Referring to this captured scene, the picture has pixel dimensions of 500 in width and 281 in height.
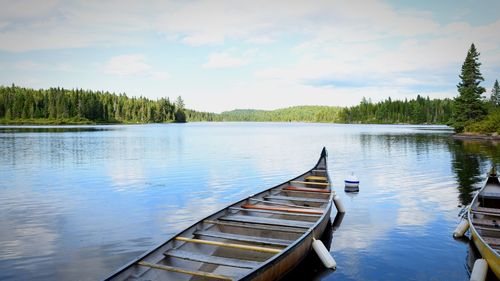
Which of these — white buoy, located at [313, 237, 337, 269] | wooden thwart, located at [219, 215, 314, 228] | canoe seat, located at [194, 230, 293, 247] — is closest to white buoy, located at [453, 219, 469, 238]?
wooden thwart, located at [219, 215, 314, 228]

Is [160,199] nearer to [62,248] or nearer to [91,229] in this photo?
[91,229]

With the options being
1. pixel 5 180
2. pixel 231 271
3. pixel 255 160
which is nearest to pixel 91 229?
Answer: pixel 231 271

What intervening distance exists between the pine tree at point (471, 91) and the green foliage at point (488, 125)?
7.62ft

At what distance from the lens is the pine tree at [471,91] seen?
84.1 meters

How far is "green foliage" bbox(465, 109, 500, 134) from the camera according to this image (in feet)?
257

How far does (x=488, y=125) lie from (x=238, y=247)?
85379mm

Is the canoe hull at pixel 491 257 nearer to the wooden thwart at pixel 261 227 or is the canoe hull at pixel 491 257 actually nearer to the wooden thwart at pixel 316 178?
the wooden thwart at pixel 261 227

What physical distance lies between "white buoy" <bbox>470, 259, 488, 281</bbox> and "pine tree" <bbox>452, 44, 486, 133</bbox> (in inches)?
3319

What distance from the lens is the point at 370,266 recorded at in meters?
13.9

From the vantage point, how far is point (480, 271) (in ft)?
36.6

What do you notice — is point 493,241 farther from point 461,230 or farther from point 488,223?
point 461,230

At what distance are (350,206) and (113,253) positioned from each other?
1415 centimetres

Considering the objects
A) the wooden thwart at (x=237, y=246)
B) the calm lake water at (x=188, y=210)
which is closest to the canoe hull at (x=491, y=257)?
the calm lake water at (x=188, y=210)

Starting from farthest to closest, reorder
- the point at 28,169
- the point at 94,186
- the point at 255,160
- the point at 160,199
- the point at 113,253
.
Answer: the point at 255,160 → the point at 28,169 → the point at 94,186 → the point at 160,199 → the point at 113,253
